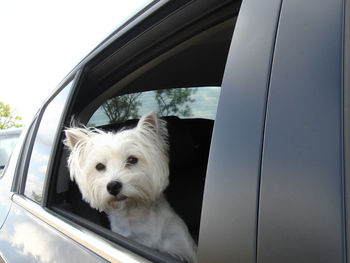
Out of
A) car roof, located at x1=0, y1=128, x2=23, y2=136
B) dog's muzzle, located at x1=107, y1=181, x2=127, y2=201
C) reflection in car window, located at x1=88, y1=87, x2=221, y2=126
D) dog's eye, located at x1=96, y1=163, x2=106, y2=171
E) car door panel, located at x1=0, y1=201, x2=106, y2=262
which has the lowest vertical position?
car door panel, located at x1=0, y1=201, x2=106, y2=262

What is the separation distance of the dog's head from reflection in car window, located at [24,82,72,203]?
0.17m

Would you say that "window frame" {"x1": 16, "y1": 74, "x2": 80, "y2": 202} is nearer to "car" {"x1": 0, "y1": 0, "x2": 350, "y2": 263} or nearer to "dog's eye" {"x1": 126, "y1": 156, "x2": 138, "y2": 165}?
"dog's eye" {"x1": 126, "y1": 156, "x2": 138, "y2": 165}

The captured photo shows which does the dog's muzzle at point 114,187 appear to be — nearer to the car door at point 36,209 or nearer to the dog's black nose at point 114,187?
the dog's black nose at point 114,187

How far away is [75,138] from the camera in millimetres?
2311

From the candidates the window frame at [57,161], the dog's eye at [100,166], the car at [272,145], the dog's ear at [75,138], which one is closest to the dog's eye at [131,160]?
the dog's eye at [100,166]

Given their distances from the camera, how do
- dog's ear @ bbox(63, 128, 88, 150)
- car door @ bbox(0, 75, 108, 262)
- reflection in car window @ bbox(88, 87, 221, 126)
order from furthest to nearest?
reflection in car window @ bbox(88, 87, 221, 126)
dog's ear @ bbox(63, 128, 88, 150)
car door @ bbox(0, 75, 108, 262)

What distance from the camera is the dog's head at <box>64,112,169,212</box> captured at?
7.21 feet

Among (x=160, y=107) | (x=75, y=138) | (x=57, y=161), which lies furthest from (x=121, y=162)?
(x=160, y=107)

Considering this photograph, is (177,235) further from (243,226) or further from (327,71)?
(327,71)

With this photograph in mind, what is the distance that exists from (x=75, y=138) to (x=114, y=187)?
0.48m

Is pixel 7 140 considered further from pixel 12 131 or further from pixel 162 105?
pixel 162 105

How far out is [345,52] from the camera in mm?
703

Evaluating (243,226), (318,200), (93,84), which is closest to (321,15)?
(318,200)

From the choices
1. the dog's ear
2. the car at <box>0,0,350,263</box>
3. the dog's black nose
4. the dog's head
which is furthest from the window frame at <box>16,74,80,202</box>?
the car at <box>0,0,350,263</box>
